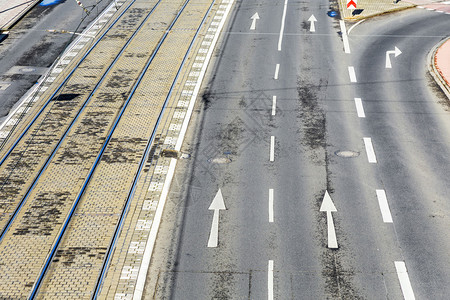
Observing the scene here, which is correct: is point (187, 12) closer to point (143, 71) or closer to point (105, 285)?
point (143, 71)

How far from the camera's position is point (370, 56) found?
3616 centimetres

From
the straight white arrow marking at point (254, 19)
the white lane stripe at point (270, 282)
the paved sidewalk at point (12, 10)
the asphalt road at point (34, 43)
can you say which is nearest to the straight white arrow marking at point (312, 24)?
the straight white arrow marking at point (254, 19)

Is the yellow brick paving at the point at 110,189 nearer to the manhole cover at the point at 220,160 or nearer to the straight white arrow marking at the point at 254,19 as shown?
the manhole cover at the point at 220,160

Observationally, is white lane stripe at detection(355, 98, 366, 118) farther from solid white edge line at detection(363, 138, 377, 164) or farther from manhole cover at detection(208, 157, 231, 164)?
manhole cover at detection(208, 157, 231, 164)

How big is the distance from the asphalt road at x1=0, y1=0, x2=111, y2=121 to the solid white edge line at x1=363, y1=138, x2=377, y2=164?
65.0ft

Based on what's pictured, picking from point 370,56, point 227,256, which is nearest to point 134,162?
point 227,256

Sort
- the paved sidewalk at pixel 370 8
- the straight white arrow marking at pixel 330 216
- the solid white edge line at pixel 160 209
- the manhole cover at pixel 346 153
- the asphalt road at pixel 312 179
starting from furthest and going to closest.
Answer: the paved sidewalk at pixel 370 8
the manhole cover at pixel 346 153
the straight white arrow marking at pixel 330 216
the asphalt road at pixel 312 179
the solid white edge line at pixel 160 209

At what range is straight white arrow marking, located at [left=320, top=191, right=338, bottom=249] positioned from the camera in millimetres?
21112

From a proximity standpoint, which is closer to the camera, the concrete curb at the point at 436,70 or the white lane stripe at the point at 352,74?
the concrete curb at the point at 436,70

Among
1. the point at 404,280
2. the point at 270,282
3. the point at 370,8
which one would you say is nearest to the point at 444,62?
the point at 370,8

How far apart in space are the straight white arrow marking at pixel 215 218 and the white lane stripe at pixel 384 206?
21.9ft

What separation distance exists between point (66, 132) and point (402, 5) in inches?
1192

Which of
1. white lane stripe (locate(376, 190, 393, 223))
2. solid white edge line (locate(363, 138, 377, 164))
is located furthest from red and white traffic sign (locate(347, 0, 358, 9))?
white lane stripe (locate(376, 190, 393, 223))

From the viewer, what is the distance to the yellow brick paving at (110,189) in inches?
779
